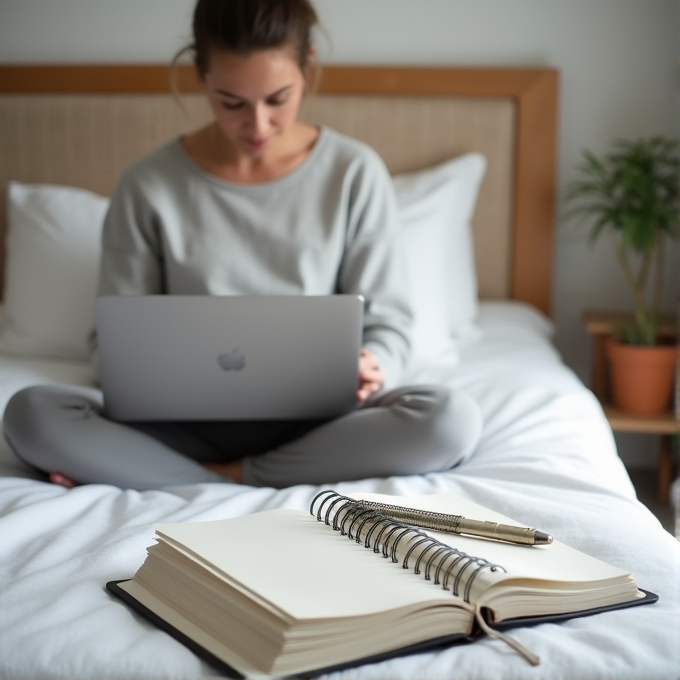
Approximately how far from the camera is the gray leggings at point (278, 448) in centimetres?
131

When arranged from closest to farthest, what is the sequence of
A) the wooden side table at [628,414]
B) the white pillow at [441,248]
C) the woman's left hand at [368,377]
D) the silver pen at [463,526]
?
the silver pen at [463,526], the woman's left hand at [368,377], the white pillow at [441,248], the wooden side table at [628,414]

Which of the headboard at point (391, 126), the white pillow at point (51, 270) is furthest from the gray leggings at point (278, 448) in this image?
the headboard at point (391, 126)

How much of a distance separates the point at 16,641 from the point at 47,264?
156cm

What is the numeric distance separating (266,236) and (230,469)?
442 millimetres

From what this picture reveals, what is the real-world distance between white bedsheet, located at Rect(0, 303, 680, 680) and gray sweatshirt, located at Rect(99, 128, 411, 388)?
0.91ft

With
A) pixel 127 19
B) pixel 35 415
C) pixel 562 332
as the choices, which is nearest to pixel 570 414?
pixel 35 415

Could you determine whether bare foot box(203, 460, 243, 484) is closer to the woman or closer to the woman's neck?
the woman

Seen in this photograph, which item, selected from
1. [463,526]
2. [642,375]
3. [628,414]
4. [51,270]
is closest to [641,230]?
[642,375]

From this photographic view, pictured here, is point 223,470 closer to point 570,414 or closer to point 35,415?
point 35,415

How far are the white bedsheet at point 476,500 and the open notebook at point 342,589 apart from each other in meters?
0.02

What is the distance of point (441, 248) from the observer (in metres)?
2.22

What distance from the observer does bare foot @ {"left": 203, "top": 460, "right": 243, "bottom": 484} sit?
1.42m

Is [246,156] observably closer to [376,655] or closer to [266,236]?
[266,236]

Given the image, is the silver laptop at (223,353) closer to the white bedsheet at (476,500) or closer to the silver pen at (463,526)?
the white bedsheet at (476,500)
